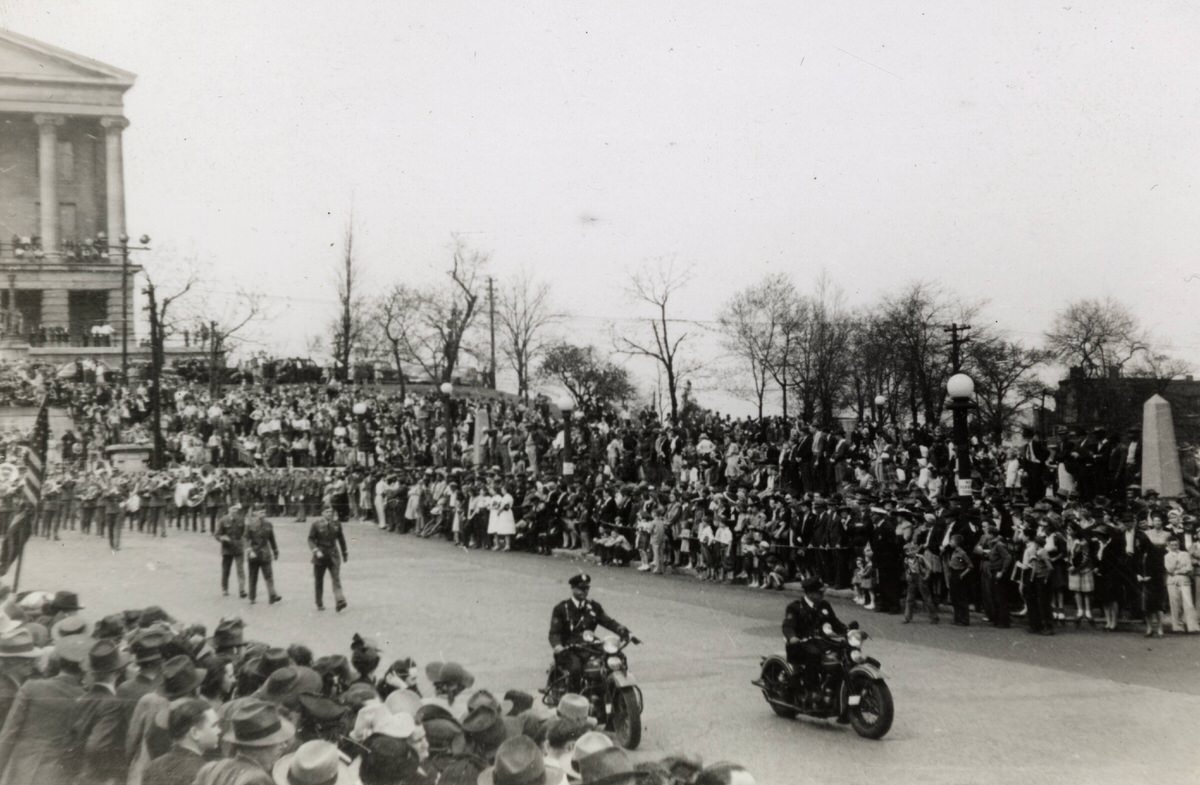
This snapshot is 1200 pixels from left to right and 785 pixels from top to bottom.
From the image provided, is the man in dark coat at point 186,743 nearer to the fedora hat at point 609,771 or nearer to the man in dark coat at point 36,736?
the man in dark coat at point 36,736

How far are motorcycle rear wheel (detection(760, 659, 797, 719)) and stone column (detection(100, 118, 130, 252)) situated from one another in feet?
76.2

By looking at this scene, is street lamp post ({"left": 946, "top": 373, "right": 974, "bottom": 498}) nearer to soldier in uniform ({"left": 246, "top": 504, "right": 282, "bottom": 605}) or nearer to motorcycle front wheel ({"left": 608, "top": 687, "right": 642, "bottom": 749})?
motorcycle front wheel ({"left": 608, "top": 687, "right": 642, "bottom": 749})

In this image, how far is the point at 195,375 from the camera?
4766 centimetres

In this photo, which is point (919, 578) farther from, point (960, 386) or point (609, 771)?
point (609, 771)

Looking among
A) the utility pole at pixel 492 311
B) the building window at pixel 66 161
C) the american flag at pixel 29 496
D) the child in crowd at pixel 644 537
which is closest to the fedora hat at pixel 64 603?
the american flag at pixel 29 496

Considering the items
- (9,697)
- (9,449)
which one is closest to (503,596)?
(9,449)

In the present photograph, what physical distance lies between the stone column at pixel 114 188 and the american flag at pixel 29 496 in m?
14.3

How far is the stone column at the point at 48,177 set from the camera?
25578mm

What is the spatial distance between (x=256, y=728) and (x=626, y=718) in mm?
4959

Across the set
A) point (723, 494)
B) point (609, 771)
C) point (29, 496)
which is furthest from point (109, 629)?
point (723, 494)

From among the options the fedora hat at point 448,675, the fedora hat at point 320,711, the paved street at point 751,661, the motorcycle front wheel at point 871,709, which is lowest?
the paved street at point 751,661

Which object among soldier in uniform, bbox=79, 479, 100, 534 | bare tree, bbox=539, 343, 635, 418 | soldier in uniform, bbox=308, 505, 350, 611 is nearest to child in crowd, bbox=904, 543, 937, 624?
soldier in uniform, bbox=308, 505, 350, 611

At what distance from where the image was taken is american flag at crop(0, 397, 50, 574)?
14.6 metres

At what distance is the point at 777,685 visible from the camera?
431 inches
